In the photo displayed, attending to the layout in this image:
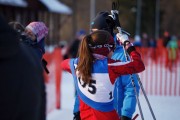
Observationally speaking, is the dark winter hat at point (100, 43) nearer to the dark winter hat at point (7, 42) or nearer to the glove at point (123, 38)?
the glove at point (123, 38)

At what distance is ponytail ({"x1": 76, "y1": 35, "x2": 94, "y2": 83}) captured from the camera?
153 inches

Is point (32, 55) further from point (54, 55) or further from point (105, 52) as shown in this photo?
point (54, 55)

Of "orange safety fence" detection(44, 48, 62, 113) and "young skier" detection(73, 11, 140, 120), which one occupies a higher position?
"young skier" detection(73, 11, 140, 120)

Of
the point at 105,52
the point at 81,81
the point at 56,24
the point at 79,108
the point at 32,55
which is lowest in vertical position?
the point at 56,24

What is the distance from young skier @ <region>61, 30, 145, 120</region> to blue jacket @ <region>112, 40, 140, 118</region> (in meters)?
0.88

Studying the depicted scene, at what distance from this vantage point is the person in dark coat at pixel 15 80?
1952mm

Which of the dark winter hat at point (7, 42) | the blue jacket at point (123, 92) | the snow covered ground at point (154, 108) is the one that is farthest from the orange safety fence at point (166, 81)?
the dark winter hat at point (7, 42)

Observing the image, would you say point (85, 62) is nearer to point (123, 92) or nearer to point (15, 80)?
point (123, 92)

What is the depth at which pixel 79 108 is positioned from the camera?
418 centimetres

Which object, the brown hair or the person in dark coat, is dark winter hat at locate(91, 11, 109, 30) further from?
the person in dark coat

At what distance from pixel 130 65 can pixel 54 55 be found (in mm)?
9405

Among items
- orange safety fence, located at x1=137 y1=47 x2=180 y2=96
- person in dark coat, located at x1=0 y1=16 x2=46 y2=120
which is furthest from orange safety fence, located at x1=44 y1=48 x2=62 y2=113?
person in dark coat, located at x1=0 y1=16 x2=46 y2=120

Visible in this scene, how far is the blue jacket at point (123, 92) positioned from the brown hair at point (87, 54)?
94cm

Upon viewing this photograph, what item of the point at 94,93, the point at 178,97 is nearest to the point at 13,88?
the point at 94,93
